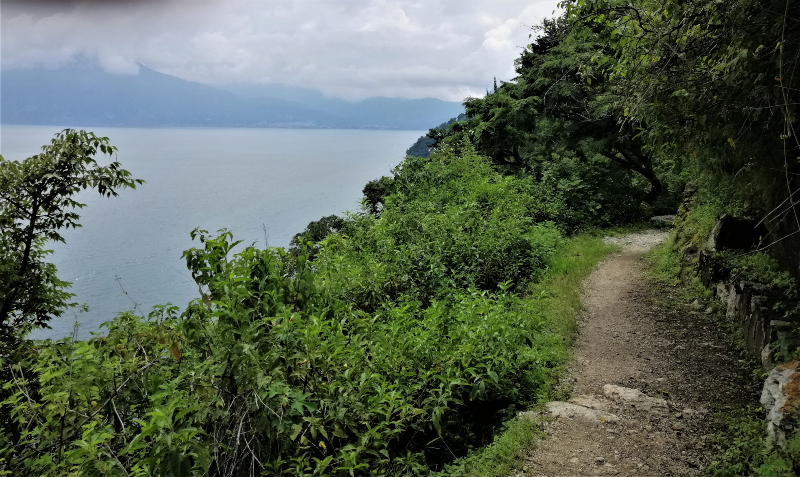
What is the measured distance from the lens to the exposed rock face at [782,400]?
4352 mm

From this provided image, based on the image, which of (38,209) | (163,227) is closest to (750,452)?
(38,209)

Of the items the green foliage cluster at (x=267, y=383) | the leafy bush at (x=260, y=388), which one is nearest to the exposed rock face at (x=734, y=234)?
the green foliage cluster at (x=267, y=383)

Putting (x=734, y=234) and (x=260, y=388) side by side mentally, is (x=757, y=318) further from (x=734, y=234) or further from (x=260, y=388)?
(x=260, y=388)

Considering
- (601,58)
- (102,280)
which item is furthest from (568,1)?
(102,280)

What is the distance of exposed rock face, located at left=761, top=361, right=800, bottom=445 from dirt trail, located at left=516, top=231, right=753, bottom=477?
536 millimetres

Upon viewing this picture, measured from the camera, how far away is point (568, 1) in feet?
20.8

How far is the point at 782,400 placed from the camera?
4566 mm

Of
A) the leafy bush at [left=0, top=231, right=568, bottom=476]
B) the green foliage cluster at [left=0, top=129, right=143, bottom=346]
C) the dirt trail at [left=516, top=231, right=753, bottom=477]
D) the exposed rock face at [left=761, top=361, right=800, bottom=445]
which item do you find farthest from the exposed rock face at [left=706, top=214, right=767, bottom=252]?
the green foliage cluster at [left=0, top=129, right=143, bottom=346]

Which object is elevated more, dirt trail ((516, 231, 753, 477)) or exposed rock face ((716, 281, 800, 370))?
exposed rock face ((716, 281, 800, 370))

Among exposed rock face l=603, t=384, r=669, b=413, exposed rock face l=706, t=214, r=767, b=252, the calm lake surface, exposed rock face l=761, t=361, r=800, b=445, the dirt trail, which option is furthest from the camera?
the calm lake surface

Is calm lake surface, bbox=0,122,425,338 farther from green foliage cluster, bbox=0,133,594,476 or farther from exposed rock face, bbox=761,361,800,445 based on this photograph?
exposed rock face, bbox=761,361,800,445

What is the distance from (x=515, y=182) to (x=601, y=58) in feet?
35.6

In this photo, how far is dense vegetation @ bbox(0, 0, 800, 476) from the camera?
12.1 ft

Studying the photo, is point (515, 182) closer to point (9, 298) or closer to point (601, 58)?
point (601, 58)
